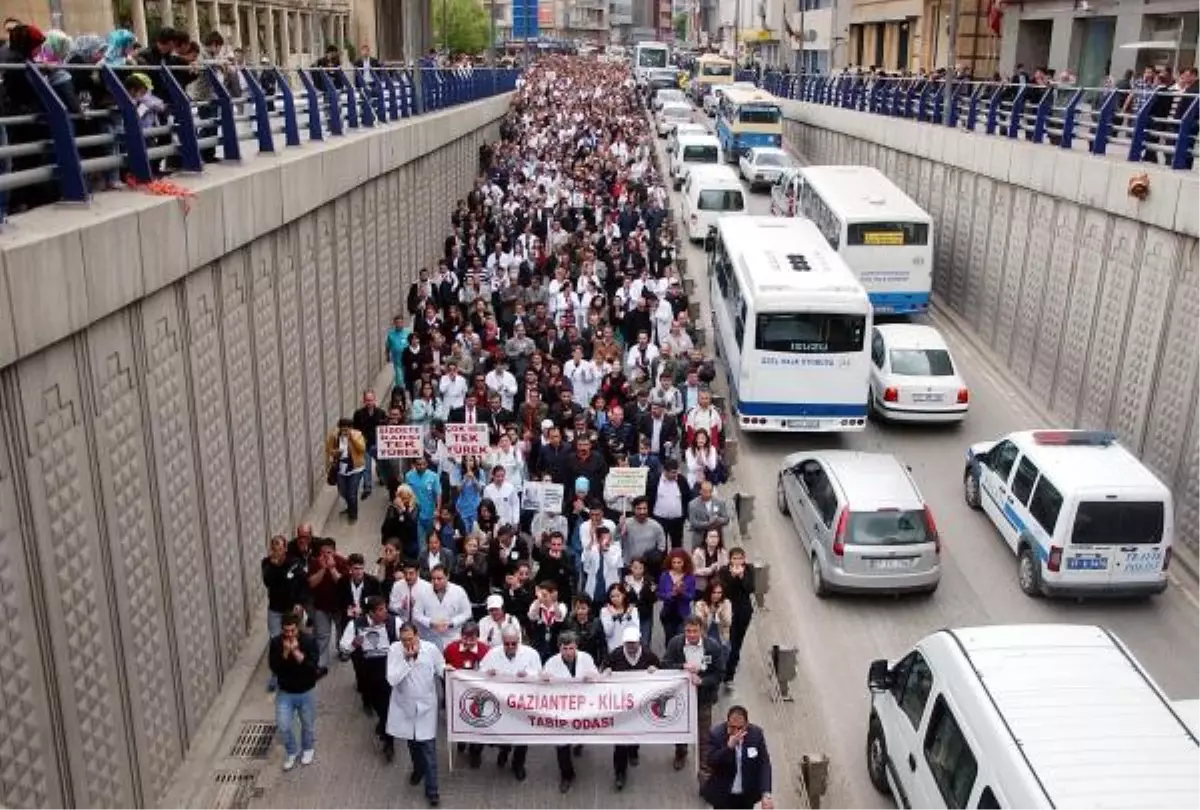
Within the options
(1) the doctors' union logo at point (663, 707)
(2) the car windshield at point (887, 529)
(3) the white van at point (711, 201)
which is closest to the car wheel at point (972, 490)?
(2) the car windshield at point (887, 529)

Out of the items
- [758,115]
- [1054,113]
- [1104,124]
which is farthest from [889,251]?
[758,115]

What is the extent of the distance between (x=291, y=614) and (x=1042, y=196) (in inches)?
658

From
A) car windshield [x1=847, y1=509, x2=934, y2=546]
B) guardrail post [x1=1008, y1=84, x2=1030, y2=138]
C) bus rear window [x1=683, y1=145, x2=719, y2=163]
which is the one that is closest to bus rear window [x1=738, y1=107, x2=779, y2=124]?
bus rear window [x1=683, y1=145, x2=719, y2=163]

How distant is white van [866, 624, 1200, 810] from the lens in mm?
6793

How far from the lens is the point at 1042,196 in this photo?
2116 centimetres

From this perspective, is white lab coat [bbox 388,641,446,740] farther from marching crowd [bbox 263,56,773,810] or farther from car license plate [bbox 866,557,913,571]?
car license plate [bbox 866,557,913,571]

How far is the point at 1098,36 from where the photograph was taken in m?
36.2

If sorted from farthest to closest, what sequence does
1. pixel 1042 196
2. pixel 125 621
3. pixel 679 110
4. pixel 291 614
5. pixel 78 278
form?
pixel 679 110 → pixel 1042 196 → pixel 291 614 → pixel 125 621 → pixel 78 278

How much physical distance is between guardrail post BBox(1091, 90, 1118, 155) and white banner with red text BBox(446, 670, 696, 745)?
45.6 ft

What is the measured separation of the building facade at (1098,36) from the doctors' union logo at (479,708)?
23632 mm

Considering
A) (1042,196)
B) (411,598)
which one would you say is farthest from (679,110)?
(411,598)

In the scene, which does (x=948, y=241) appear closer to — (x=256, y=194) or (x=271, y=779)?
(x=256, y=194)

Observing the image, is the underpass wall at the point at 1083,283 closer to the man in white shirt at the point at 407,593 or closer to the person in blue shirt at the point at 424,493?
the person in blue shirt at the point at 424,493

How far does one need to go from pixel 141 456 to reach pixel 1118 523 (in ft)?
33.2
